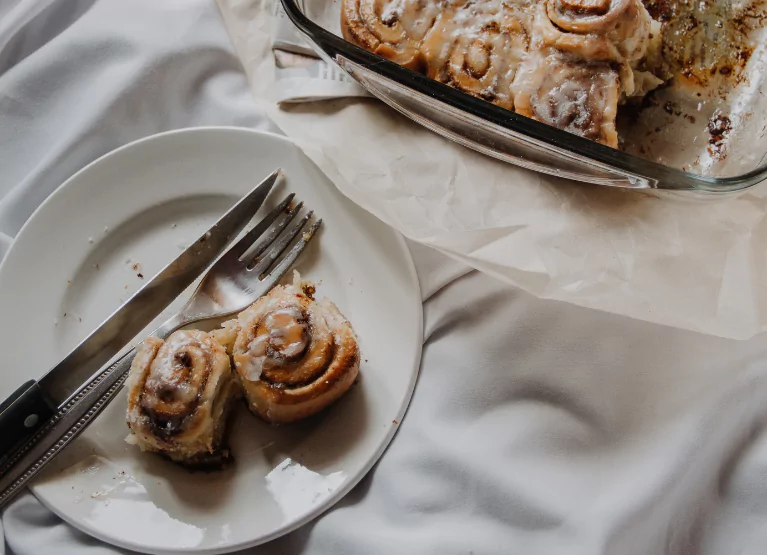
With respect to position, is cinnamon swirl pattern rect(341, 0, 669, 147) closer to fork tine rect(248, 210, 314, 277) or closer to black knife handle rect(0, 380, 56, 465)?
fork tine rect(248, 210, 314, 277)

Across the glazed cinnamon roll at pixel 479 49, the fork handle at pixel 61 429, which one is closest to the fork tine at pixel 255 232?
the fork handle at pixel 61 429

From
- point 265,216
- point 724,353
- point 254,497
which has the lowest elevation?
point 724,353

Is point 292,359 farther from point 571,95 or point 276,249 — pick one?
point 571,95

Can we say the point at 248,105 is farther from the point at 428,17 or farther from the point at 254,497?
the point at 254,497

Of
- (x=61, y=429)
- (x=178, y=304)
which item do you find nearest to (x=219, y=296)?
(x=178, y=304)

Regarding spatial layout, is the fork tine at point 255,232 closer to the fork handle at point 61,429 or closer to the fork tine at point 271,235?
the fork tine at point 271,235

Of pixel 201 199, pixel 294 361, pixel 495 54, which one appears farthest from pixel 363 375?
pixel 495 54

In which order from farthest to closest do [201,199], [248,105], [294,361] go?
[248,105], [201,199], [294,361]
